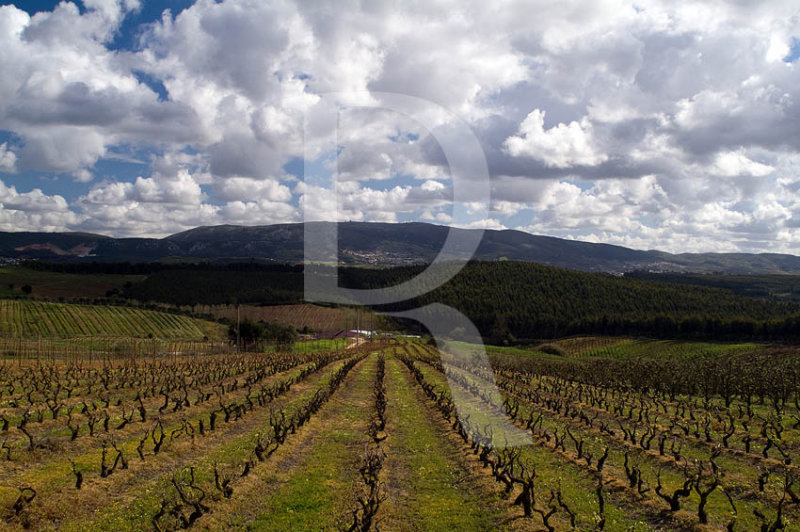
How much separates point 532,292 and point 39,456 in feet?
384

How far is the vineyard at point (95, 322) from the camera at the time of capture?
6488 cm

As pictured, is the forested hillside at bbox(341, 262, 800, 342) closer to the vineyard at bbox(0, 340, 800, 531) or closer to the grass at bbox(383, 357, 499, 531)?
the vineyard at bbox(0, 340, 800, 531)

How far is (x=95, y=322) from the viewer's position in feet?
242

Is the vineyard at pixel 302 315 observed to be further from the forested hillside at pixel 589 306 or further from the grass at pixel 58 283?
the grass at pixel 58 283

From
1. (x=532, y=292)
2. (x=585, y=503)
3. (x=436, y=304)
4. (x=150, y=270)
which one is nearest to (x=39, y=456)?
(x=585, y=503)

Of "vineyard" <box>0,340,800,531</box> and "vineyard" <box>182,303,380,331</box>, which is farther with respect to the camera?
"vineyard" <box>182,303,380,331</box>

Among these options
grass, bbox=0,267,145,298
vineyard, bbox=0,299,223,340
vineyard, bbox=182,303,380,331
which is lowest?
vineyard, bbox=182,303,380,331

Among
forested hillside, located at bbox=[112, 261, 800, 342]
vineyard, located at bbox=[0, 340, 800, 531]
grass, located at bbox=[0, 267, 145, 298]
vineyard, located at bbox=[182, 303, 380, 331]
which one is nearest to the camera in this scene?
vineyard, located at bbox=[0, 340, 800, 531]

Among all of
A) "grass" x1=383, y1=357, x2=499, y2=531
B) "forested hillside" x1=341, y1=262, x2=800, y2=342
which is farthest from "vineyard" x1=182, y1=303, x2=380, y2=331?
"grass" x1=383, y1=357, x2=499, y2=531

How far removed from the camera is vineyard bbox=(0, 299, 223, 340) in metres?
64.9

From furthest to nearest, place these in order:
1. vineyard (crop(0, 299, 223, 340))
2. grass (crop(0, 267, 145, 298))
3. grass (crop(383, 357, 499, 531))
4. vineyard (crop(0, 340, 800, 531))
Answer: grass (crop(0, 267, 145, 298)) → vineyard (crop(0, 299, 223, 340)) → grass (crop(383, 357, 499, 531)) → vineyard (crop(0, 340, 800, 531))

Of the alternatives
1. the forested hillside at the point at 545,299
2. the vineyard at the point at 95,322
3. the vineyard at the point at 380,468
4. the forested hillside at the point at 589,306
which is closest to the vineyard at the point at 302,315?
the forested hillside at the point at 545,299

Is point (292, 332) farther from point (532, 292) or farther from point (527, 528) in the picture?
point (527, 528)

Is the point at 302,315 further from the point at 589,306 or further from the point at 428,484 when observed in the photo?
the point at 428,484
